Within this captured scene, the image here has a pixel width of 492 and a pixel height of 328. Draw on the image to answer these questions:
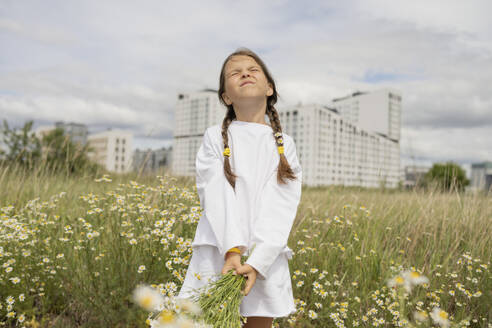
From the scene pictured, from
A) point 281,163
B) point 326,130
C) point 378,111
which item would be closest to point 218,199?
point 281,163

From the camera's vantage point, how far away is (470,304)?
10.6 feet

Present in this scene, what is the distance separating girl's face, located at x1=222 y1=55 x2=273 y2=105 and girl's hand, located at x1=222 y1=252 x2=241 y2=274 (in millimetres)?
956

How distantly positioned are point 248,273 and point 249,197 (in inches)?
17.9

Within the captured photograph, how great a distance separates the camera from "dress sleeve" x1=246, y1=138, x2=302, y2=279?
177 cm

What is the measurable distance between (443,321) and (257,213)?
1034 millimetres

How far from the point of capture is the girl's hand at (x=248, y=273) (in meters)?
1.70

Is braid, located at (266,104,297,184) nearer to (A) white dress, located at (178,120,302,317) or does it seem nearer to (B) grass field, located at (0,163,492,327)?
(A) white dress, located at (178,120,302,317)

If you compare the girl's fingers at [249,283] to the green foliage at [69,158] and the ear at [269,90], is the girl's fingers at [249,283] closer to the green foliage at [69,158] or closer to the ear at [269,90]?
the ear at [269,90]

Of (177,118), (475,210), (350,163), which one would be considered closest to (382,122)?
(350,163)

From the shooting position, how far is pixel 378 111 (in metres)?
134

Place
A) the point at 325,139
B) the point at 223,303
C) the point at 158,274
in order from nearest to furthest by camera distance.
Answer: the point at 223,303 < the point at 158,274 < the point at 325,139

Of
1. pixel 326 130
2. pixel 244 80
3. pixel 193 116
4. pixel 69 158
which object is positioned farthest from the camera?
pixel 193 116

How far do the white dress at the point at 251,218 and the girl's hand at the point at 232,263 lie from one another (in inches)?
1.8

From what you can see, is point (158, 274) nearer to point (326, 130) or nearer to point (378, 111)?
point (326, 130)
